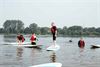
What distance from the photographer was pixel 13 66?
16.7 metres

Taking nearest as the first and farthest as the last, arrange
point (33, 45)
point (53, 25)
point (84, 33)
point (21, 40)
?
point (53, 25)
point (33, 45)
point (21, 40)
point (84, 33)

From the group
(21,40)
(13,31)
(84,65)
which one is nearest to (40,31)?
(13,31)

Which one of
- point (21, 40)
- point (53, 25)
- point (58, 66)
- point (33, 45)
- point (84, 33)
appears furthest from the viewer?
point (84, 33)

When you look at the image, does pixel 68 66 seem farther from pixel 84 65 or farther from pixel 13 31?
pixel 13 31

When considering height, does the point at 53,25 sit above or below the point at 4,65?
above

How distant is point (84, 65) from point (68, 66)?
4.00 feet

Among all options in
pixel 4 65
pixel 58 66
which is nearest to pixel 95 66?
pixel 58 66

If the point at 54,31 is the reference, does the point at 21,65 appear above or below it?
below

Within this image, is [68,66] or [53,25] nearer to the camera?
[68,66]

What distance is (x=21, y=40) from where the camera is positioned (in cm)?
3875

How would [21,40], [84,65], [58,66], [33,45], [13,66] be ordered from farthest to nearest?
[21,40]
[33,45]
[84,65]
[13,66]
[58,66]

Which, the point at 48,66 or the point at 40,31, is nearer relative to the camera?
the point at 48,66

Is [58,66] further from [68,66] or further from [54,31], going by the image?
[54,31]

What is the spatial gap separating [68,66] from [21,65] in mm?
2575
